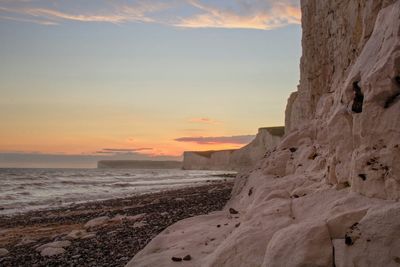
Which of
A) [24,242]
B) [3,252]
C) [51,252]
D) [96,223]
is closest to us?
[51,252]

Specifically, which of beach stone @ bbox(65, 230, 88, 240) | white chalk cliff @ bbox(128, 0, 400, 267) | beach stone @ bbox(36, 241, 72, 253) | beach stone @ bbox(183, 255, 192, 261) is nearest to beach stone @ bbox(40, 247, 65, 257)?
beach stone @ bbox(36, 241, 72, 253)

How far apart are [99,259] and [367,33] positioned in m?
6.96

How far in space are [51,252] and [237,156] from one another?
3430 inches

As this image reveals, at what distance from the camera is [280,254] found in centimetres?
480

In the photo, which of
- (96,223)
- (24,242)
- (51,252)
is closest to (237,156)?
(96,223)

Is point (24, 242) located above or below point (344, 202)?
below

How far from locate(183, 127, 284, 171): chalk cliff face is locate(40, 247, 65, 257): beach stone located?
32.5 metres

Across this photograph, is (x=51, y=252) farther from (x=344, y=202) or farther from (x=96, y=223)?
(x=344, y=202)

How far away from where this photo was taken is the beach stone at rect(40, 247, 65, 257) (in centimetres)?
994

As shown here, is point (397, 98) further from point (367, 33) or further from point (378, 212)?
point (367, 33)

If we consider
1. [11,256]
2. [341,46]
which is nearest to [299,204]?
[341,46]

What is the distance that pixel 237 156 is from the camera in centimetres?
9625

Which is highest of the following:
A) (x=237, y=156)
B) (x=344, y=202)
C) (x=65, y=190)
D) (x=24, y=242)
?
(x=344, y=202)

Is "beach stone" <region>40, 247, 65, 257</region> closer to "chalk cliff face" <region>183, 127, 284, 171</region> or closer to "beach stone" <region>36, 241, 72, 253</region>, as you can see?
"beach stone" <region>36, 241, 72, 253</region>
